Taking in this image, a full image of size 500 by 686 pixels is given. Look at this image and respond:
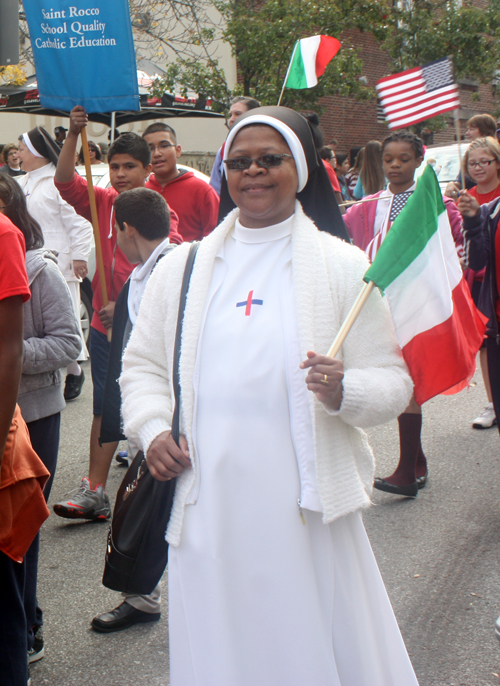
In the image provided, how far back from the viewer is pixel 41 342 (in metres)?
3.46

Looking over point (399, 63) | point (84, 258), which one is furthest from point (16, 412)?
point (399, 63)

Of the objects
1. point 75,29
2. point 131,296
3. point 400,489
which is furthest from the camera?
point 400,489

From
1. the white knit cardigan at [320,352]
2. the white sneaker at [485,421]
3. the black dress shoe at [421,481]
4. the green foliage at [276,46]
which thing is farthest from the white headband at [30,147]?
the green foliage at [276,46]

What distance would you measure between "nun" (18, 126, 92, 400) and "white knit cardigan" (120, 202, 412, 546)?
181 inches

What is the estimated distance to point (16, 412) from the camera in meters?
2.67

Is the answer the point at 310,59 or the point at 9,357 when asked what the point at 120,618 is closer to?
the point at 9,357

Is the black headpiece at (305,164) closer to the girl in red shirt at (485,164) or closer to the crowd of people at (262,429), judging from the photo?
the crowd of people at (262,429)

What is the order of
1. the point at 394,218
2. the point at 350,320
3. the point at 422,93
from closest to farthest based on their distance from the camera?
the point at 350,320
the point at 422,93
the point at 394,218

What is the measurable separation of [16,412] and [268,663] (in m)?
1.19

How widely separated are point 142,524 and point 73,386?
5306mm

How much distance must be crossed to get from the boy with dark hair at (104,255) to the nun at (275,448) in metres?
2.28

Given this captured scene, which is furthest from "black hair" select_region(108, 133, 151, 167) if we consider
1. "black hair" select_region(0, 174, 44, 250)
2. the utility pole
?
"black hair" select_region(0, 174, 44, 250)

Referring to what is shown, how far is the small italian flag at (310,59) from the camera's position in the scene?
6.48 meters

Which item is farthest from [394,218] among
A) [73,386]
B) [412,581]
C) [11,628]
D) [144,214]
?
[73,386]
